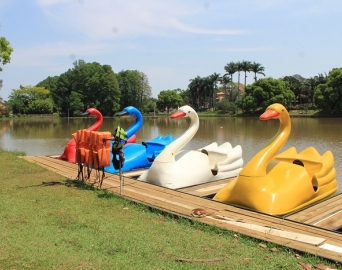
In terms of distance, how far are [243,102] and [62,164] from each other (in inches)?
1983

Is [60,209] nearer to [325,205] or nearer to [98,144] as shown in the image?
[98,144]

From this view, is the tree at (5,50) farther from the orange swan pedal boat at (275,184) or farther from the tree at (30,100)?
the tree at (30,100)

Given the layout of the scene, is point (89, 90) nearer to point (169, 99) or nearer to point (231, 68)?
point (169, 99)

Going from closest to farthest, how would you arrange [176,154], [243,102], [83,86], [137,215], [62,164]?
[137,215], [176,154], [62,164], [243,102], [83,86]

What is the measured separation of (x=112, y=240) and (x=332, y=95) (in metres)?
50.5

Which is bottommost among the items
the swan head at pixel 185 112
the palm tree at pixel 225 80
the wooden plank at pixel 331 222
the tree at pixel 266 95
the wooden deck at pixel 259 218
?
the wooden plank at pixel 331 222

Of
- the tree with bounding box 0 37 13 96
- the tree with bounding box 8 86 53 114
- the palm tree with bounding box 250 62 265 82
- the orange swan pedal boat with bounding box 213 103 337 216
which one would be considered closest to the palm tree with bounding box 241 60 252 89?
the palm tree with bounding box 250 62 265 82

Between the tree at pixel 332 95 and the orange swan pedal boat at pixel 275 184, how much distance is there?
153 ft

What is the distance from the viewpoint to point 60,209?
5.71m

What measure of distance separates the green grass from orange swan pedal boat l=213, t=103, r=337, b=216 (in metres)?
1.40

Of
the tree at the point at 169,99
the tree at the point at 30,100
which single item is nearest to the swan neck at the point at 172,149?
the tree at the point at 30,100

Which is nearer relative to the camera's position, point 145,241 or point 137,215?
point 145,241

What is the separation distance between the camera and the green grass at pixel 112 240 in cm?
366

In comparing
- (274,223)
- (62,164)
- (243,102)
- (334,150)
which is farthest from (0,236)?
(243,102)
